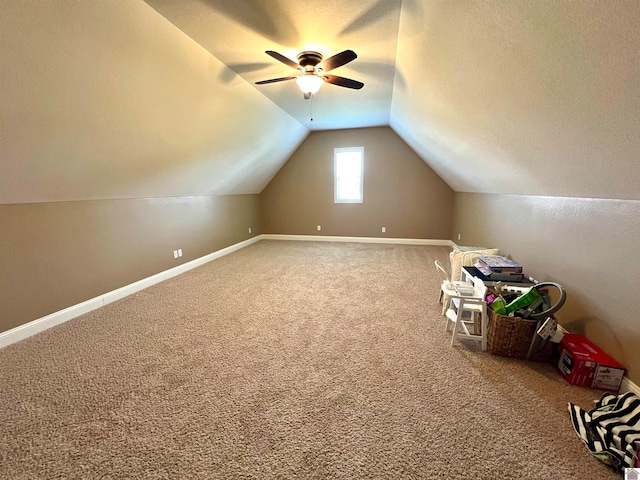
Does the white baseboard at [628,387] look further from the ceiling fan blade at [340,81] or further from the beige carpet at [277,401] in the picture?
the ceiling fan blade at [340,81]

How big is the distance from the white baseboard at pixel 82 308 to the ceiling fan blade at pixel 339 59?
11.2 ft

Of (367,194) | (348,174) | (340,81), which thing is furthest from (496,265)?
(348,174)

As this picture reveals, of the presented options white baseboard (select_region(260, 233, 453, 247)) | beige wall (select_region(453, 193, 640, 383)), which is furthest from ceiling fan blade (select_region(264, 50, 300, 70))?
white baseboard (select_region(260, 233, 453, 247))

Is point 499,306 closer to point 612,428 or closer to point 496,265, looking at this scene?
point 496,265

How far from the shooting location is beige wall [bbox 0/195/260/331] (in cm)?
235

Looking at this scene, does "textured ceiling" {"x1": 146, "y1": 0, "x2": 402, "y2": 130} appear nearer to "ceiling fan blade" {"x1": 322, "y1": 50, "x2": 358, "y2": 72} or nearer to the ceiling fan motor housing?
the ceiling fan motor housing

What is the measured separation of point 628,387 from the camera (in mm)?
1612

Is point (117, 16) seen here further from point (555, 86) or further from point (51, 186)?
point (555, 86)

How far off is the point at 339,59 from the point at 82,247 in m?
3.19

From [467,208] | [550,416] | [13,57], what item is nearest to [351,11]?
[13,57]

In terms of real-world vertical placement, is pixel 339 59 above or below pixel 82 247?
above

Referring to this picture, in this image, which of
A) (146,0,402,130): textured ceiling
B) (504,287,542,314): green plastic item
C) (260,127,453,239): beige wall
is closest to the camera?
(146,0,402,130): textured ceiling

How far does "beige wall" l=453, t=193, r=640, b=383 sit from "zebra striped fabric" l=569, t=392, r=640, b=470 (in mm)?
285

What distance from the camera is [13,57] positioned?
1527 mm
